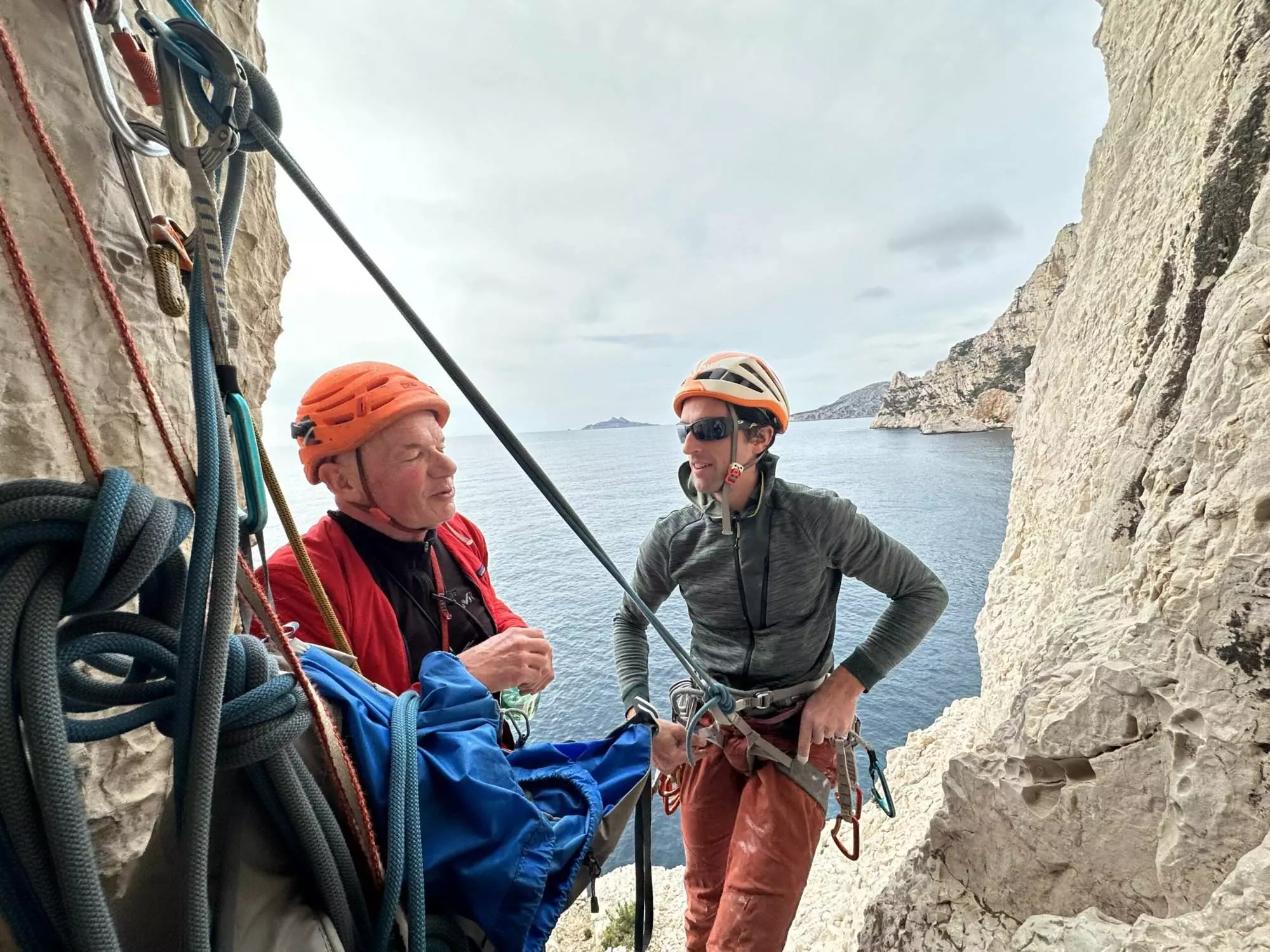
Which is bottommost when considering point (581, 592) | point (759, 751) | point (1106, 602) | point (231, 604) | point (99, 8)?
point (581, 592)

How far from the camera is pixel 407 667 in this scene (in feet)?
6.17

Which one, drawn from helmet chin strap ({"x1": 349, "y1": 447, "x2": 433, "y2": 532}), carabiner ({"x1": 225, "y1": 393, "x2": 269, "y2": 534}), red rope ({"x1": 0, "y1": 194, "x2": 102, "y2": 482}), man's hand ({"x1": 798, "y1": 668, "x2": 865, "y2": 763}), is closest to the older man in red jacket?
helmet chin strap ({"x1": 349, "y1": 447, "x2": 433, "y2": 532})

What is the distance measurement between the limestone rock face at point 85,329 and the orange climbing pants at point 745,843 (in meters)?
2.28

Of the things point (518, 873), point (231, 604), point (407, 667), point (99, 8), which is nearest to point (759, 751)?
point (407, 667)

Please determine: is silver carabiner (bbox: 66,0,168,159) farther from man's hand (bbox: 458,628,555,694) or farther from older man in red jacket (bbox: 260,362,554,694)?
man's hand (bbox: 458,628,555,694)

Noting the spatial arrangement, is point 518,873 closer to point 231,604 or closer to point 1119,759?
point 231,604

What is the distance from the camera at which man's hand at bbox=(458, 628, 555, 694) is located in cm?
178

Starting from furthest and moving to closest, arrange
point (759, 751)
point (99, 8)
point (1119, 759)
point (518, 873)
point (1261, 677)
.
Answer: point (759, 751) → point (1119, 759) → point (1261, 677) → point (518, 873) → point (99, 8)

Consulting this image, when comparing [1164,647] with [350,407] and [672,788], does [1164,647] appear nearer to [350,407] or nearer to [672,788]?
[672,788]

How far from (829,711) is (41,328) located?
278cm

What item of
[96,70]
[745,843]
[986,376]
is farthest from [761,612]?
[986,376]

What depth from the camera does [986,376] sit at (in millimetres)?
74750

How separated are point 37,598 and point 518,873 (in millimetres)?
830

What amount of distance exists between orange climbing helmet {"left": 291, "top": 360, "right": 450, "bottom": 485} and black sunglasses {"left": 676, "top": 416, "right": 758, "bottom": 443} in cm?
122
